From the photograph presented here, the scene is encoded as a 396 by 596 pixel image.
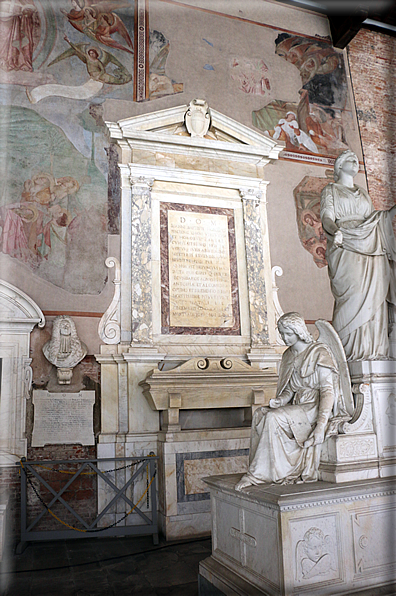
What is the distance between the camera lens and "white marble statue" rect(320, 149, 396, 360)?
145 inches

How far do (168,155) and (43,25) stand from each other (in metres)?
2.56

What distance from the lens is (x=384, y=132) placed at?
866 centimetres

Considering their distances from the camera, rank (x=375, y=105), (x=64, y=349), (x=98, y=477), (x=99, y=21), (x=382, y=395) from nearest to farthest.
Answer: (x=382, y=395) → (x=98, y=477) → (x=64, y=349) → (x=99, y=21) → (x=375, y=105)

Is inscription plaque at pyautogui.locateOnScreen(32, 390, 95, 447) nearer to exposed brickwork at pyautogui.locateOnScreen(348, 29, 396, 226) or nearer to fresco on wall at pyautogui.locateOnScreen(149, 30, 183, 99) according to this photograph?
fresco on wall at pyautogui.locateOnScreen(149, 30, 183, 99)

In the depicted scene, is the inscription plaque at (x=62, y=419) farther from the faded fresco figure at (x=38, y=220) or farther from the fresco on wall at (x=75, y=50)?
the fresco on wall at (x=75, y=50)

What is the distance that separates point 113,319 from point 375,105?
6097 mm

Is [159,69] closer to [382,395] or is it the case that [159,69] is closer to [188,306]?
[188,306]

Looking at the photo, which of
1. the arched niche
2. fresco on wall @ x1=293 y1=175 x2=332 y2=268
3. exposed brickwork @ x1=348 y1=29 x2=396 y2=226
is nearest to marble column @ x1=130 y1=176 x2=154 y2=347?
the arched niche

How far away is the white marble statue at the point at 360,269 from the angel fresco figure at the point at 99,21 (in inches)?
195

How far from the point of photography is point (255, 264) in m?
7.12

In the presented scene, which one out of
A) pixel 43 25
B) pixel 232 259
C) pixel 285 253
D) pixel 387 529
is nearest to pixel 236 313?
pixel 232 259

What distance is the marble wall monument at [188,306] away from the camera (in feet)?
18.8

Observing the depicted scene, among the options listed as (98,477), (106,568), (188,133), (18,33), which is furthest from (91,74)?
(106,568)

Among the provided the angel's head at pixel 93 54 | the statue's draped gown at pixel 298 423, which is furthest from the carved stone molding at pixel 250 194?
the statue's draped gown at pixel 298 423
